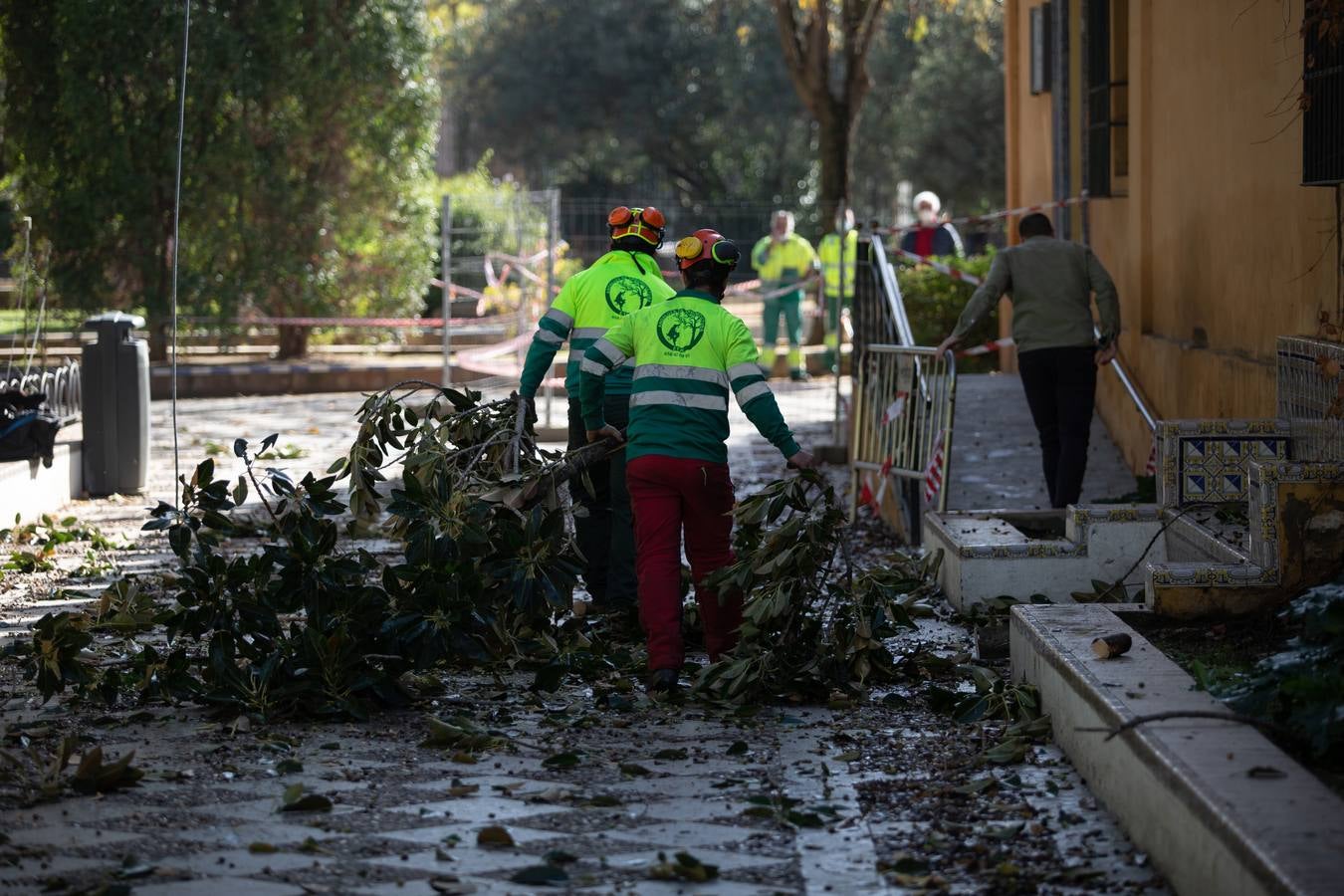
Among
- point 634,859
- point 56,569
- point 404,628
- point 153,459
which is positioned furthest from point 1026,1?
point 634,859

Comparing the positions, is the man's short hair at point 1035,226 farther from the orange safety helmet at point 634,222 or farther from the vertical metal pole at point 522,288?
the vertical metal pole at point 522,288

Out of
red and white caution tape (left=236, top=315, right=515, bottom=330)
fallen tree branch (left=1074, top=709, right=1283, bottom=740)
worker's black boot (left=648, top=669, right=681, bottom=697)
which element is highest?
red and white caution tape (left=236, top=315, right=515, bottom=330)

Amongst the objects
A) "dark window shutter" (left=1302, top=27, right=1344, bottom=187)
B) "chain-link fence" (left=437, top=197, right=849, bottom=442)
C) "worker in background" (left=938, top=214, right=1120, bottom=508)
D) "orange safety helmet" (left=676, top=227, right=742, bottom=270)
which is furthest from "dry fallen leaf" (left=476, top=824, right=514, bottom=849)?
"chain-link fence" (left=437, top=197, right=849, bottom=442)

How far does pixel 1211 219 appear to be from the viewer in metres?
9.48

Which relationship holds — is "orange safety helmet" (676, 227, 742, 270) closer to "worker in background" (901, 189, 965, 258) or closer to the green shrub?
"worker in background" (901, 189, 965, 258)

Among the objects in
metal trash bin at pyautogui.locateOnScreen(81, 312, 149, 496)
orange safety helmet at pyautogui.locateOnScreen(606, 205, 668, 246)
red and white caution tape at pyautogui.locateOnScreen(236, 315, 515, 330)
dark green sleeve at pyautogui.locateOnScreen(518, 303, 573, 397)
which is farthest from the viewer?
red and white caution tape at pyautogui.locateOnScreen(236, 315, 515, 330)

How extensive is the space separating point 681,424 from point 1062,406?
3.44m

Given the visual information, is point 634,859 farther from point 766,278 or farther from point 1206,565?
point 766,278

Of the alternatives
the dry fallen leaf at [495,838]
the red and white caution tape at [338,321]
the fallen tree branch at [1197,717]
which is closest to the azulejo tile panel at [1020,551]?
the fallen tree branch at [1197,717]

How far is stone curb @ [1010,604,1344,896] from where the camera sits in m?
3.74

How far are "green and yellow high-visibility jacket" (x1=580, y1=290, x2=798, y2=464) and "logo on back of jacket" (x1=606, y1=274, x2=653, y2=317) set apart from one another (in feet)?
4.52

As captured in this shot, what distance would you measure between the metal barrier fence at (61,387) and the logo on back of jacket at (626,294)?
5.39 meters

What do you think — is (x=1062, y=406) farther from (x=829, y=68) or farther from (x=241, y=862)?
(x=829, y=68)

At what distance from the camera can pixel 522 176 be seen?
4850 cm
